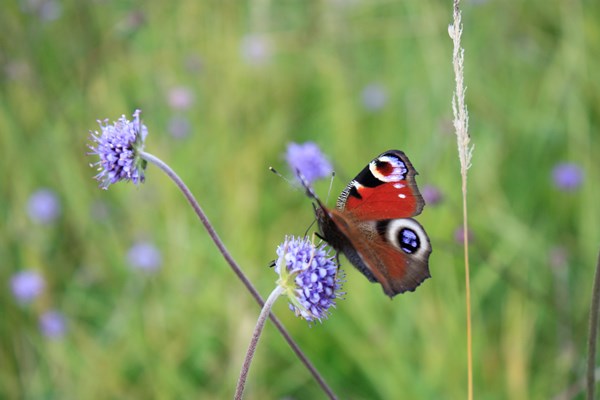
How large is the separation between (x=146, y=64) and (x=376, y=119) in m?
1.00

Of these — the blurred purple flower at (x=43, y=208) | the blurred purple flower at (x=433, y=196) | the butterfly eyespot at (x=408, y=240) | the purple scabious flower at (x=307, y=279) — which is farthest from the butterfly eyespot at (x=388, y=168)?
the blurred purple flower at (x=43, y=208)

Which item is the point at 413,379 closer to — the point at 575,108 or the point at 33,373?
the point at 33,373

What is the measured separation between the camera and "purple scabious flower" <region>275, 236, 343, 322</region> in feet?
3.48

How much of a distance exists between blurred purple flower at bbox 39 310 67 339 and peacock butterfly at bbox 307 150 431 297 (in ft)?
3.88

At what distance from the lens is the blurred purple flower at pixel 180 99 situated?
274 centimetres

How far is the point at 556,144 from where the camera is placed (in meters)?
2.79

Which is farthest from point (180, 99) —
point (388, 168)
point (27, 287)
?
point (388, 168)

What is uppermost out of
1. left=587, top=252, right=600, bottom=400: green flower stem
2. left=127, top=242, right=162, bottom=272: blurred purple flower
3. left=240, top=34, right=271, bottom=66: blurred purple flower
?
left=240, top=34, right=271, bottom=66: blurred purple flower

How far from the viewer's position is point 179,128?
9.10 ft

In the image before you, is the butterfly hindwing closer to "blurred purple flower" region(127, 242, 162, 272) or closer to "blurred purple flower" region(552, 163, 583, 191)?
"blurred purple flower" region(127, 242, 162, 272)

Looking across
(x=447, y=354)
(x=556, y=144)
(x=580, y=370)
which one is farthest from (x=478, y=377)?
(x=556, y=144)

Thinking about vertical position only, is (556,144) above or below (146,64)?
below

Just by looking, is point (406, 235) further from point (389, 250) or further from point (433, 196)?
point (433, 196)

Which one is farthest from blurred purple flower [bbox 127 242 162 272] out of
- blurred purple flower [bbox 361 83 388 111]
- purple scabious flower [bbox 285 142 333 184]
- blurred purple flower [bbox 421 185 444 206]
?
blurred purple flower [bbox 361 83 388 111]
